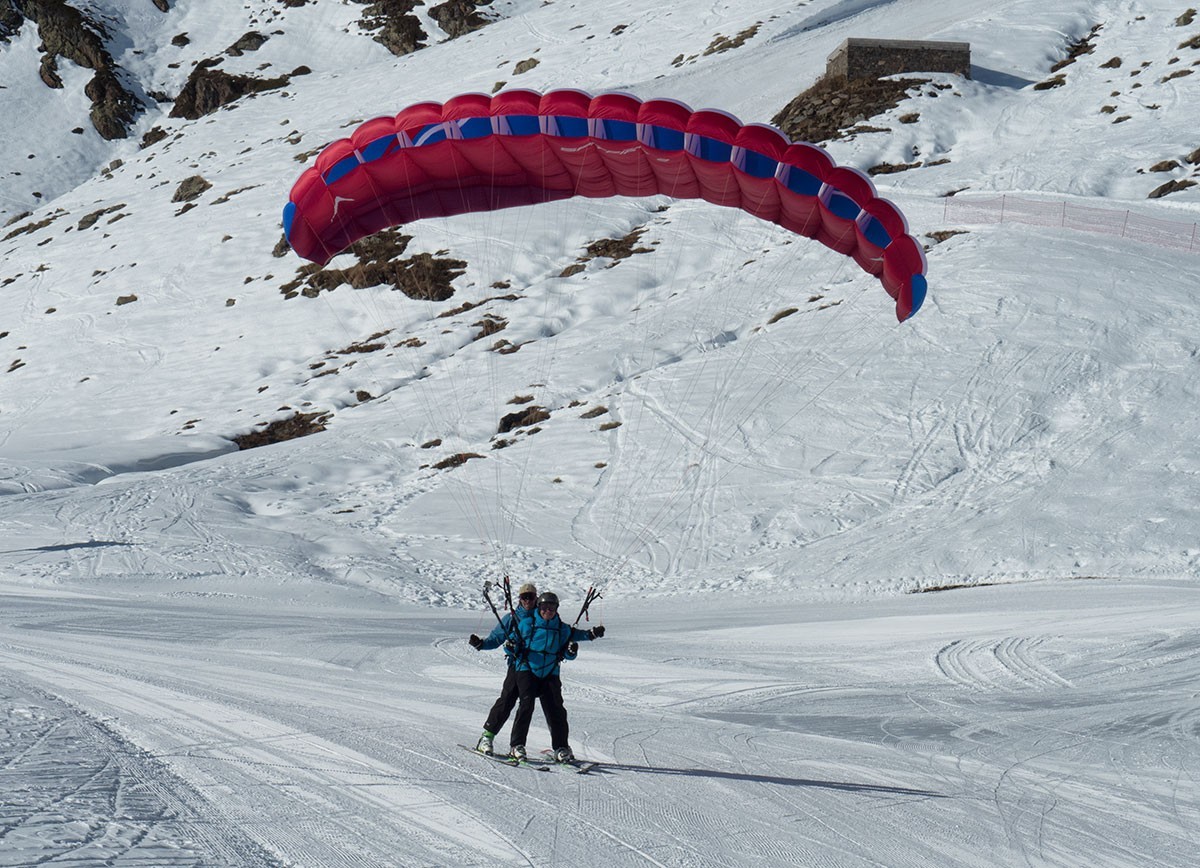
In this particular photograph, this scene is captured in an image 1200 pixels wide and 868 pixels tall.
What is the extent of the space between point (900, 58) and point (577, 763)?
126 ft

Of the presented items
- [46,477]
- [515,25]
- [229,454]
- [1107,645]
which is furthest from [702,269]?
[515,25]

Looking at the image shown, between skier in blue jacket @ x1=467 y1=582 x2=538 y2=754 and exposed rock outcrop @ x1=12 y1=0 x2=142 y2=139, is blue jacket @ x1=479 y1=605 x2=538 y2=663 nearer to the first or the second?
skier in blue jacket @ x1=467 y1=582 x2=538 y2=754

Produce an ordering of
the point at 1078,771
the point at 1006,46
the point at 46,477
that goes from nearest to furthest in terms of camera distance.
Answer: the point at 1078,771, the point at 46,477, the point at 1006,46

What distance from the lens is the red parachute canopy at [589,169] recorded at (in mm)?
11625

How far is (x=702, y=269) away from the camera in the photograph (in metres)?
30.6

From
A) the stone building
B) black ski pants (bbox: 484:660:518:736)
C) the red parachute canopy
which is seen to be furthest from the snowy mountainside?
the red parachute canopy

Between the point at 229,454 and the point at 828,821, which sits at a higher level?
the point at 828,821

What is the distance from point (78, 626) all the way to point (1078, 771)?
33.8ft

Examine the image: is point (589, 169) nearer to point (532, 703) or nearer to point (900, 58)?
point (532, 703)

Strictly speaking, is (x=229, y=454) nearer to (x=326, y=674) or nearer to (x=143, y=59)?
(x=326, y=674)

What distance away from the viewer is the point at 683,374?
23.3 meters

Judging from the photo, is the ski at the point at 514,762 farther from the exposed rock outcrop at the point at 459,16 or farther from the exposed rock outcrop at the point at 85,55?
the exposed rock outcrop at the point at 85,55

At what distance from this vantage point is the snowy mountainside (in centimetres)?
1727

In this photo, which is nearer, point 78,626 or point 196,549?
point 78,626
